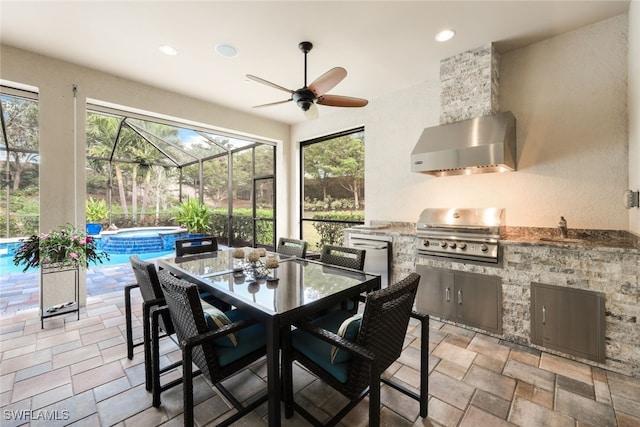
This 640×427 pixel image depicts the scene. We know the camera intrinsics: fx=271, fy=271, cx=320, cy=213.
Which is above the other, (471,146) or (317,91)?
(317,91)

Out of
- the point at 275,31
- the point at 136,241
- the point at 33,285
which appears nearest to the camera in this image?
the point at 275,31

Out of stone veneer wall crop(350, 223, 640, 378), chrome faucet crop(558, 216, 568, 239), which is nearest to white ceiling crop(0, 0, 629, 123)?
chrome faucet crop(558, 216, 568, 239)

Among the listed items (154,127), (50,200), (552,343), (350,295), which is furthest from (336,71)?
(154,127)

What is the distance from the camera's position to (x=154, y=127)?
730 cm

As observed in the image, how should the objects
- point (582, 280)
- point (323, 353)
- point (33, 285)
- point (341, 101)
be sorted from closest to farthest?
point (323, 353) → point (582, 280) → point (341, 101) → point (33, 285)

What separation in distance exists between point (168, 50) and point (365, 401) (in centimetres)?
375

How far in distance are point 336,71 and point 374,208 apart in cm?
249

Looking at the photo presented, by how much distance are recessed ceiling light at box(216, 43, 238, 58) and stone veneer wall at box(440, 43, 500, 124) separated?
240 cm

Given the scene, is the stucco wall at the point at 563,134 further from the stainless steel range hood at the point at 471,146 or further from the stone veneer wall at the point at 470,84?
the stone veneer wall at the point at 470,84

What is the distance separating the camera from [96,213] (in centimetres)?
739

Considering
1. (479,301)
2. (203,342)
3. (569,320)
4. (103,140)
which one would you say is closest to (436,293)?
(479,301)

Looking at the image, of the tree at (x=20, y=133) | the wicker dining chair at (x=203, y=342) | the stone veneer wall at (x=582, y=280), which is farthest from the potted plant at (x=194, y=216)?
the stone veneer wall at (x=582, y=280)

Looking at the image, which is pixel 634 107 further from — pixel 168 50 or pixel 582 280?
pixel 168 50

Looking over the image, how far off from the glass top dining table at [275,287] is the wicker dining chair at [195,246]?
1.11ft
